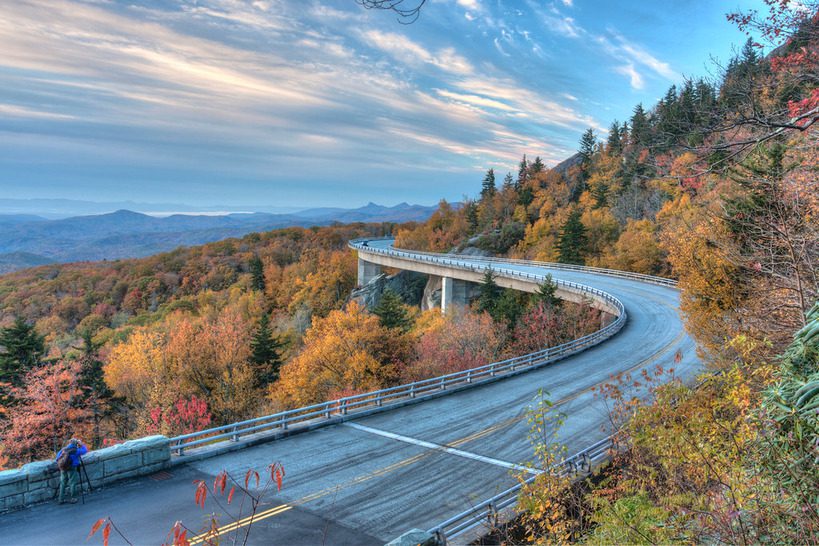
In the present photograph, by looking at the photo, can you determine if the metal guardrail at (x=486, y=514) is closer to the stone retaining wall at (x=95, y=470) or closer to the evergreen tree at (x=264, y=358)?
the stone retaining wall at (x=95, y=470)

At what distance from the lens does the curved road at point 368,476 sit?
10.4 meters

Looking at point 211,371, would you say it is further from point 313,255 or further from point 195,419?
point 313,255

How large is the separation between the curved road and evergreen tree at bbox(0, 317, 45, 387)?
3102 cm

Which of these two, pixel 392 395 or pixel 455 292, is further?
pixel 455 292

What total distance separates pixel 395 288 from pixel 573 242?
34059 mm

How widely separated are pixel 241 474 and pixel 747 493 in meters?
11.4

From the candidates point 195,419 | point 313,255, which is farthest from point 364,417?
point 313,255

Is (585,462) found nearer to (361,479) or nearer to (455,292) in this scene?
(361,479)

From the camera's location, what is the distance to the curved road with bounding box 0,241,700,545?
34.1ft

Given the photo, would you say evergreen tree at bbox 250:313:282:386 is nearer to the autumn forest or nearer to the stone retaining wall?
the autumn forest

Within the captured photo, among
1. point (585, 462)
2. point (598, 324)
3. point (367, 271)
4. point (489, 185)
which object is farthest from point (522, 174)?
point (585, 462)

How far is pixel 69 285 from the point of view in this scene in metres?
122

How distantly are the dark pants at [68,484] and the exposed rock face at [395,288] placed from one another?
66834mm

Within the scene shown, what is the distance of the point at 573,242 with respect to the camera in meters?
67.4
